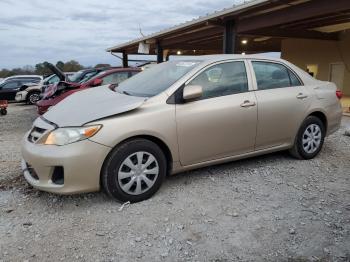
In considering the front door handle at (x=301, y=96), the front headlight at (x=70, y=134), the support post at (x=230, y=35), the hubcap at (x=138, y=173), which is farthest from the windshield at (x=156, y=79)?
the support post at (x=230, y=35)

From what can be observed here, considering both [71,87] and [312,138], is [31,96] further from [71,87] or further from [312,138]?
[312,138]

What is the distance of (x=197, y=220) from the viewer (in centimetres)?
336

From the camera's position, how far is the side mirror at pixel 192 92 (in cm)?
380

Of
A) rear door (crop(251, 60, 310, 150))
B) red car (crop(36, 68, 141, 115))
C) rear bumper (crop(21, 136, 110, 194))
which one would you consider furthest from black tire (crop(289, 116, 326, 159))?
red car (crop(36, 68, 141, 115))

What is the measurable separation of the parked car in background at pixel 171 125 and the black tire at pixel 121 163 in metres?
0.01

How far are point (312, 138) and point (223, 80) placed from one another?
5.93 ft

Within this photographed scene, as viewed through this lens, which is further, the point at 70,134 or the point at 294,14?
the point at 294,14

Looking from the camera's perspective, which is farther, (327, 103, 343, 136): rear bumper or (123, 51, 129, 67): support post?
(123, 51, 129, 67): support post

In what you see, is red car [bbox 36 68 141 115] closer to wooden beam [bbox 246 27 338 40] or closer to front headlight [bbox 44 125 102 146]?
front headlight [bbox 44 125 102 146]

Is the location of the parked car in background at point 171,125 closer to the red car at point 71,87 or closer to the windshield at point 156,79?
the windshield at point 156,79

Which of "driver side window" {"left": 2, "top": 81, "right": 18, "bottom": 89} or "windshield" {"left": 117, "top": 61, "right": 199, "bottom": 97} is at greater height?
"windshield" {"left": 117, "top": 61, "right": 199, "bottom": 97}

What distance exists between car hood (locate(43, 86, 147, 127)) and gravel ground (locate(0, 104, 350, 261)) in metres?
0.91

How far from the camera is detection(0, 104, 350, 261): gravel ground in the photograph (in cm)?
286

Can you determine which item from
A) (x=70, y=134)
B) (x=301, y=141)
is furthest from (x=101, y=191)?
(x=301, y=141)
